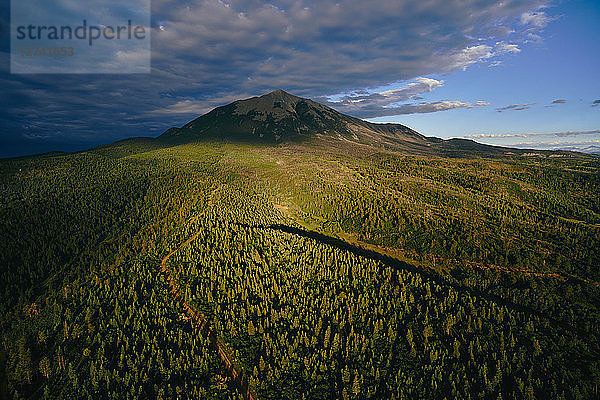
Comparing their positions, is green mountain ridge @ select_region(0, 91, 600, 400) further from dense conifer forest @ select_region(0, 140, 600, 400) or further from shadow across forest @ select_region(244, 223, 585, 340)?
shadow across forest @ select_region(244, 223, 585, 340)

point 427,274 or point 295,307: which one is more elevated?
point 427,274

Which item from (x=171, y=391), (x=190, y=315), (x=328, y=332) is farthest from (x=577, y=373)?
(x=190, y=315)

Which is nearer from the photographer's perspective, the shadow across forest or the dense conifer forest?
the dense conifer forest

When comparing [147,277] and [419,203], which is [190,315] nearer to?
[147,277]

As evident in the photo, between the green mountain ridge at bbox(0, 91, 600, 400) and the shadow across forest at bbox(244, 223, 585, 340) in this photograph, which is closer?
the green mountain ridge at bbox(0, 91, 600, 400)

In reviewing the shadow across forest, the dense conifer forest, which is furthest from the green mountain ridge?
the shadow across forest

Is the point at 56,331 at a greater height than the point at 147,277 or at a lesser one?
lesser

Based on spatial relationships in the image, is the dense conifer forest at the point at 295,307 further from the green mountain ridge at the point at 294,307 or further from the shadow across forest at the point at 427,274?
the shadow across forest at the point at 427,274

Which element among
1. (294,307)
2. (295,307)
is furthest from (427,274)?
(294,307)

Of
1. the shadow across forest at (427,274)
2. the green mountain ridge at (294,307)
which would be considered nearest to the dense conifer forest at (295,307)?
the green mountain ridge at (294,307)

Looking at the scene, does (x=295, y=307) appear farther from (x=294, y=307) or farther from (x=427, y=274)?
(x=427, y=274)

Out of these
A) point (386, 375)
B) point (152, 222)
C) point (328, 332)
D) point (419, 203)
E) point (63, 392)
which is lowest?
point (63, 392)
